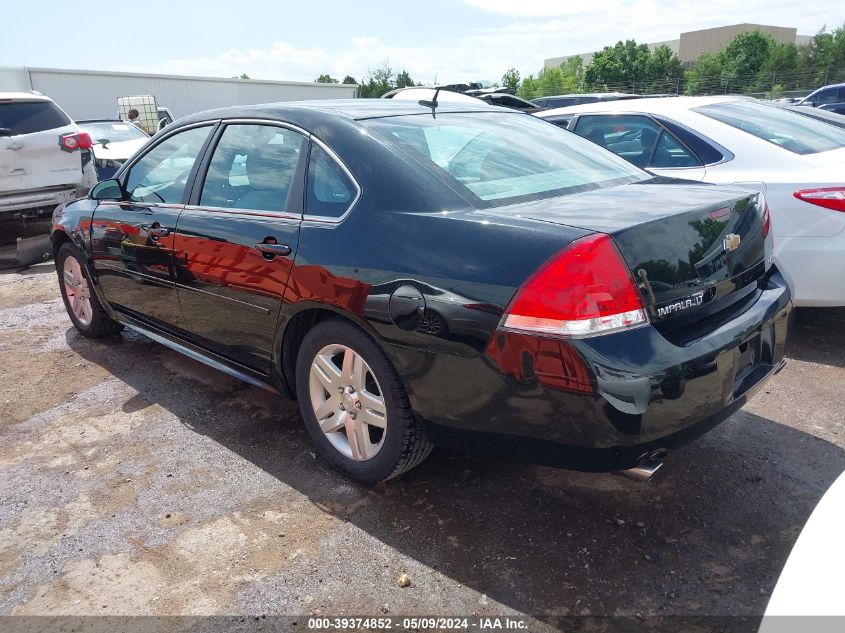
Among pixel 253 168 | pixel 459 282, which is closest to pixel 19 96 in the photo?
pixel 253 168

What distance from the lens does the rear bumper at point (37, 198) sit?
25.6ft

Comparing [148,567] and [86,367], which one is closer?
[148,567]

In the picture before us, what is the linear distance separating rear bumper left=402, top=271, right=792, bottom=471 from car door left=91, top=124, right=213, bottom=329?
6.32 ft

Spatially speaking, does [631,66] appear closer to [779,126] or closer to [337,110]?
Result: [779,126]

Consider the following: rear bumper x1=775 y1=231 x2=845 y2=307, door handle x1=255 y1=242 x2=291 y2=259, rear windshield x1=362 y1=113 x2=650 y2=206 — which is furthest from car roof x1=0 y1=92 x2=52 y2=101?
rear bumper x1=775 y1=231 x2=845 y2=307

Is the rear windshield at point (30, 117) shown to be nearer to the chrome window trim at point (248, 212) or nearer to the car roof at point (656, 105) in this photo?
the chrome window trim at point (248, 212)

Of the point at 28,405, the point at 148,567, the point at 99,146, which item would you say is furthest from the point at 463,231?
the point at 99,146

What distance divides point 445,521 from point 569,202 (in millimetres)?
1359

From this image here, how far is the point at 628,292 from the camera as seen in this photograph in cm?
219

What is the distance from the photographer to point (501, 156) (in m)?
3.05

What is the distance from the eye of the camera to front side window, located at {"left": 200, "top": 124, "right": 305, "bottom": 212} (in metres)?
3.14

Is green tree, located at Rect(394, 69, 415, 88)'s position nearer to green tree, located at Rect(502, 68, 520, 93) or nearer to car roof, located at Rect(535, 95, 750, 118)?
green tree, located at Rect(502, 68, 520, 93)

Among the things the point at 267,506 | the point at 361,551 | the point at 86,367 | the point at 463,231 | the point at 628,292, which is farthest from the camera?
the point at 86,367

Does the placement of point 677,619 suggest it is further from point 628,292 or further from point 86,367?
point 86,367
